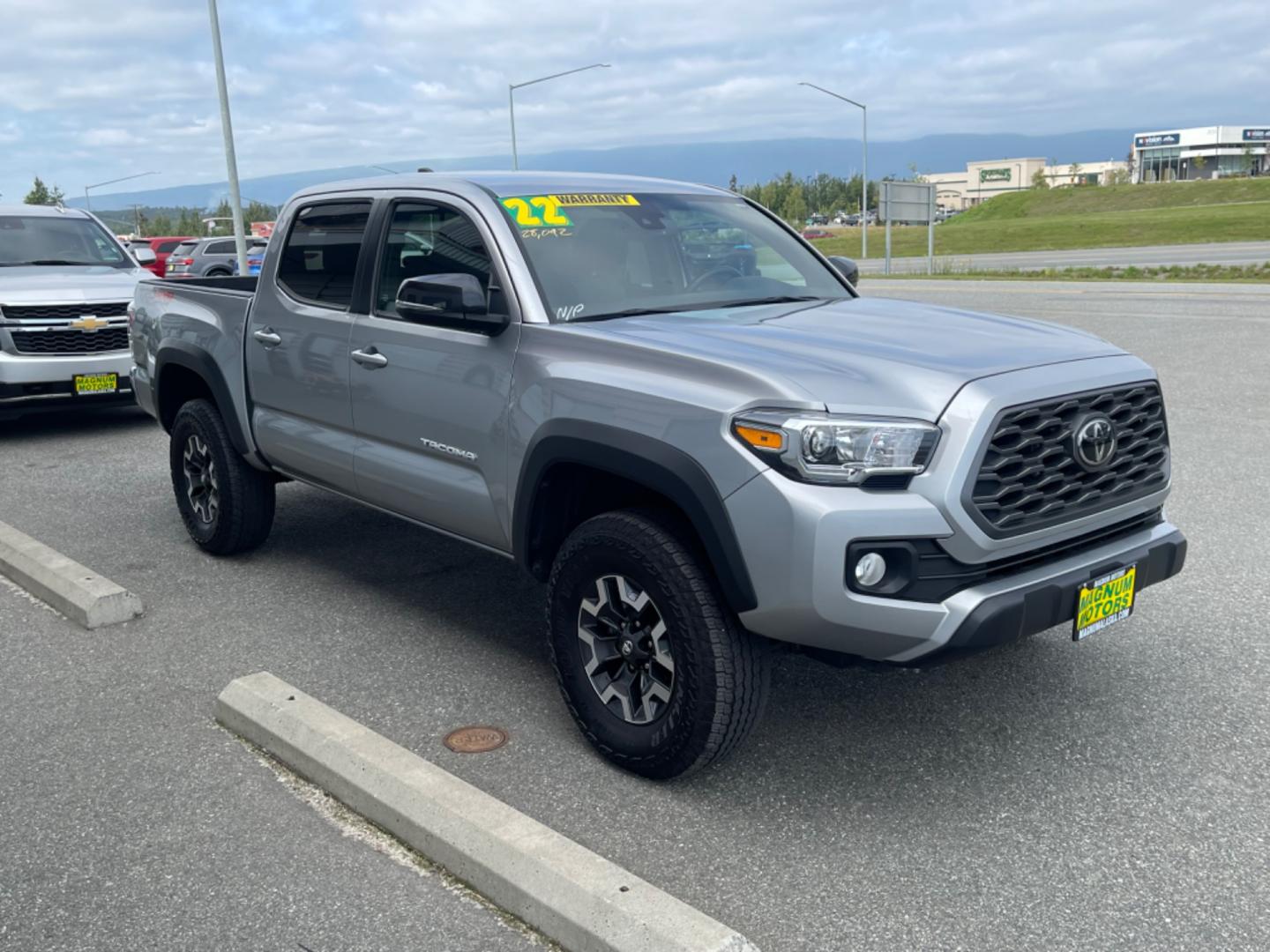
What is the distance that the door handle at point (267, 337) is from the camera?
5.63 m

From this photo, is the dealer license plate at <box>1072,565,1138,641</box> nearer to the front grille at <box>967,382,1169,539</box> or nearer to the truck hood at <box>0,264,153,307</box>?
the front grille at <box>967,382,1169,539</box>

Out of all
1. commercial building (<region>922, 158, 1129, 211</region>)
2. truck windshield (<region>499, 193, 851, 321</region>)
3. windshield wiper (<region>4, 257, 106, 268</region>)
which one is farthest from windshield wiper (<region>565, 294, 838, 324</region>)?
commercial building (<region>922, 158, 1129, 211</region>)

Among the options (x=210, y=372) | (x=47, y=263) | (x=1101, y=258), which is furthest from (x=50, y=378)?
(x=1101, y=258)

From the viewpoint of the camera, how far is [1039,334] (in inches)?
165

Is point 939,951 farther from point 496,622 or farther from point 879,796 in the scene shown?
point 496,622

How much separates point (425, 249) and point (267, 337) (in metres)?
1.16

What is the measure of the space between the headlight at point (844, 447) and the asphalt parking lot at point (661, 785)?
1.08 m

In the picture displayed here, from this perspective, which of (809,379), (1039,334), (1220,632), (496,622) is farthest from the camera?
(496,622)

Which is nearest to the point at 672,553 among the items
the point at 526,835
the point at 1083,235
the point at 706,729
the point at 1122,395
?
the point at 706,729

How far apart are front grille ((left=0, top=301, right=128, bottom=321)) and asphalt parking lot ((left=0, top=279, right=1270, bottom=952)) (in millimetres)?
4445

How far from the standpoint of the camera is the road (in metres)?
31.8

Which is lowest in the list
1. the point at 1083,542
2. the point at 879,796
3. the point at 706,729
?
the point at 879,796

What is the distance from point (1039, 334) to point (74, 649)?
406 cm

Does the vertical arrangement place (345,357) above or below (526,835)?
above
